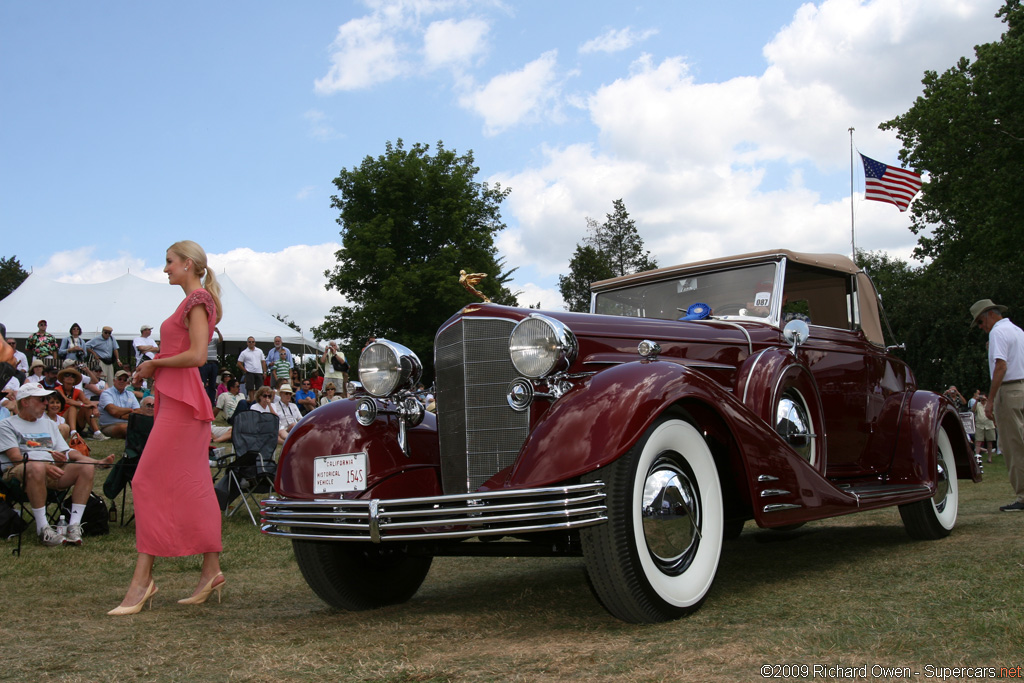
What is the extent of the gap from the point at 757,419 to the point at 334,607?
2233 mm

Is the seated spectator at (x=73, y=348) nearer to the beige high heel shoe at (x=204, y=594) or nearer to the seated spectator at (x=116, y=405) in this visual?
the seated spectator at (x=116, y=405)

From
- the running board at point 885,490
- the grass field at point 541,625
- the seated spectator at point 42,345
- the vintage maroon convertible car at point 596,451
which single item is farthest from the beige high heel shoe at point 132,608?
the seated spectator at point 42,345

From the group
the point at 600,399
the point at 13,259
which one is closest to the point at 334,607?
the point at 600,399

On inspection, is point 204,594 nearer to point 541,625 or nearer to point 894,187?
point 541,625

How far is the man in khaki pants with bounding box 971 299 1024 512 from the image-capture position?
6.69m

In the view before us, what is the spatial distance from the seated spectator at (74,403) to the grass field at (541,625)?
15.3 feet

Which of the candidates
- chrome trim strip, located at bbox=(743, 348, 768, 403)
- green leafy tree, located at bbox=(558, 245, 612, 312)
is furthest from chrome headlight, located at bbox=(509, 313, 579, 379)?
green leafy tree, located at bbox=(558, 245, 612, 312)

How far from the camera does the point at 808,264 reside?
564 centimetres

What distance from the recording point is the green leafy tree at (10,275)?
52969 millimetres

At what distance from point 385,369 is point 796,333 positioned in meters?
2.48

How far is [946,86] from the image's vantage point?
2283 cm

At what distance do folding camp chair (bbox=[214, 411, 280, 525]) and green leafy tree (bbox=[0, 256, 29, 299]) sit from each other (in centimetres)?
5112

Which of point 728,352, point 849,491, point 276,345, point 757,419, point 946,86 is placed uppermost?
point 946,86

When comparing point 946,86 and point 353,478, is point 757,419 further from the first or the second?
point 946,86
